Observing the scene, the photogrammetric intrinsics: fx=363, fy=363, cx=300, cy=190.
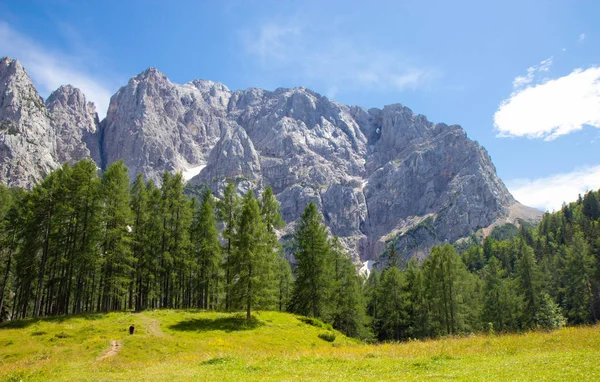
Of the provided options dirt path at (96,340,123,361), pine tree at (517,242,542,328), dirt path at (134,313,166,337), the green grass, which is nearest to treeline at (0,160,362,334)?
dirt path at (134,313,166,337)

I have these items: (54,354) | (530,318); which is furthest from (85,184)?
(530,318)

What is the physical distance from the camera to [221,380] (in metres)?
14.3

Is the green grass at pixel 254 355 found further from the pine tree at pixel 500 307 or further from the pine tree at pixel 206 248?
the pine tree at pixel 500 307

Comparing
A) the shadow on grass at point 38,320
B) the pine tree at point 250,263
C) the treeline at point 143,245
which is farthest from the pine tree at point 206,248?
the shadow on grass at point 38,320

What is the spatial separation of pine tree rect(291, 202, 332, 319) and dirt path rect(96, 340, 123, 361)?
26158 millimetres

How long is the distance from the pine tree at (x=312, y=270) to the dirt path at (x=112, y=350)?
85.8 ft

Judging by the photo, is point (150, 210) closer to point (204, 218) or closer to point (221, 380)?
point (204, 218)

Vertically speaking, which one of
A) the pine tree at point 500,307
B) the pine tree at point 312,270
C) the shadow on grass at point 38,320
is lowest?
the pine tree at point 500,307

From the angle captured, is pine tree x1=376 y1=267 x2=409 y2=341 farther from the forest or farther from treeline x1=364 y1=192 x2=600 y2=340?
the forest

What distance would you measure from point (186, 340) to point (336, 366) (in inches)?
683

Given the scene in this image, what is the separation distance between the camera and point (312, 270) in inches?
1945

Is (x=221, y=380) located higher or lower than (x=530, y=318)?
higher

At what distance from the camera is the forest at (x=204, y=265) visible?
4019cm

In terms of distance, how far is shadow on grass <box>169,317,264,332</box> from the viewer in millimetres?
33812
